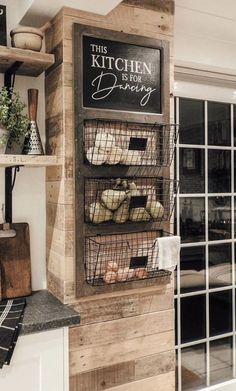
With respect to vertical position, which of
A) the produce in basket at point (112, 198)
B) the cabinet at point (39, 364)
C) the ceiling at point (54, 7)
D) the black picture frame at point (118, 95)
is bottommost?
the cabinet at point (39, 364)

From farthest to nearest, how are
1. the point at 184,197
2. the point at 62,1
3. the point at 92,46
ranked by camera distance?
the point at 184,197 < the point at 92,46 < the point at 62,1

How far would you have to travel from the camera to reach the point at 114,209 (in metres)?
1.88

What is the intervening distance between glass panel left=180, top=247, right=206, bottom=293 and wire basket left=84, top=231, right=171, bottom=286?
62cm

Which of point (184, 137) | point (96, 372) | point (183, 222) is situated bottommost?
point (96, 372)

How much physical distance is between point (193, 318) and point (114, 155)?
4.67 ft

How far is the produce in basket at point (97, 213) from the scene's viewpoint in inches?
72.9

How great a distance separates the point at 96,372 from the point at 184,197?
1.22 m

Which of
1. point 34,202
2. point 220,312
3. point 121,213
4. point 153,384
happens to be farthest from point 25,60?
point 220,312

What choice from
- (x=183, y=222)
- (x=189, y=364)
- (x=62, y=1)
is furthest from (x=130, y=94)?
(x=189, y=364)

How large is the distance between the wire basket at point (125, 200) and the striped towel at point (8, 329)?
0.53m

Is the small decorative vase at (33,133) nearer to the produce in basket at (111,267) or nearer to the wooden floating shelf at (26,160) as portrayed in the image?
the wooden floating shelf at (26,160)

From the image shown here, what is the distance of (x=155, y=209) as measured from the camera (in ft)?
6.54

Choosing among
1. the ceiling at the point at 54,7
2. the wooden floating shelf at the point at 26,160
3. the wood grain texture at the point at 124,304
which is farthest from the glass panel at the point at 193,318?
the ceiling at the point at 54,7

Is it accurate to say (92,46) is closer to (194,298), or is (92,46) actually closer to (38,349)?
(38,349)
